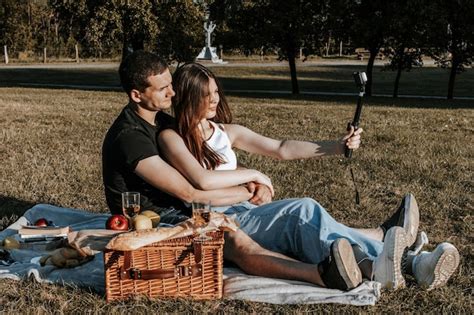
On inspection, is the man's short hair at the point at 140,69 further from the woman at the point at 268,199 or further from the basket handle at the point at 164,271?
the basket handle at the point at 164,271

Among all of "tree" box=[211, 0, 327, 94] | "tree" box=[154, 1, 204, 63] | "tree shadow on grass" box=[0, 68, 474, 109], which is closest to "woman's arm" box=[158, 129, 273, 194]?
"tree" box=[211, 0, 327, 94]

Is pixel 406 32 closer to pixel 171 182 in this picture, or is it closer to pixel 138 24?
pixel 138 24

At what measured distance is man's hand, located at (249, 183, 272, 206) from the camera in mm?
4941

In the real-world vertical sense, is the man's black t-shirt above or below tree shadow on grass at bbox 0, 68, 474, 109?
above

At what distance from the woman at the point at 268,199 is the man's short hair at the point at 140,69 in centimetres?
18

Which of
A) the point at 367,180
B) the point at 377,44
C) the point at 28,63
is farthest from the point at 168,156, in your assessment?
the point at 28,63

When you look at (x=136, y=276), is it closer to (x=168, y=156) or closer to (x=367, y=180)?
(x=168, y=156)

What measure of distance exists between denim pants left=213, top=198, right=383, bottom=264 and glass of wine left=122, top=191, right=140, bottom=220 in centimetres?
68

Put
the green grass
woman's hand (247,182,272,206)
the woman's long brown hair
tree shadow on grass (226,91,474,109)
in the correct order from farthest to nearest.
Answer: the green grass
tree shadow on grass (226,91,474,109)
woman's hand (247,182,272,206)
the woman's long brown hair

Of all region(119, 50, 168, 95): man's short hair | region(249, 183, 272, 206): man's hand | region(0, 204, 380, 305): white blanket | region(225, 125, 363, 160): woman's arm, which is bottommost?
region(0, 204, 380, 305): white blanket

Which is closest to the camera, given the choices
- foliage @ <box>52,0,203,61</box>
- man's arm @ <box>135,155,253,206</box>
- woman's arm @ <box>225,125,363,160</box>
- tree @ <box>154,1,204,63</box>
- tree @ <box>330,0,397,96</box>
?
man's arm @ <box>135,155,253,206</box>

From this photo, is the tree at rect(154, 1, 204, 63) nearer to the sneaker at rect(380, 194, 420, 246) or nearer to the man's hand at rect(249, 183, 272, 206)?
the man's hand at rect(249, 183, 272, 206)

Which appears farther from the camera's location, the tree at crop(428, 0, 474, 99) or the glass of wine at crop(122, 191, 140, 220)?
the tree at crop(428, 0, 474, 99)

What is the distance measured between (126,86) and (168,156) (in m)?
0.58
